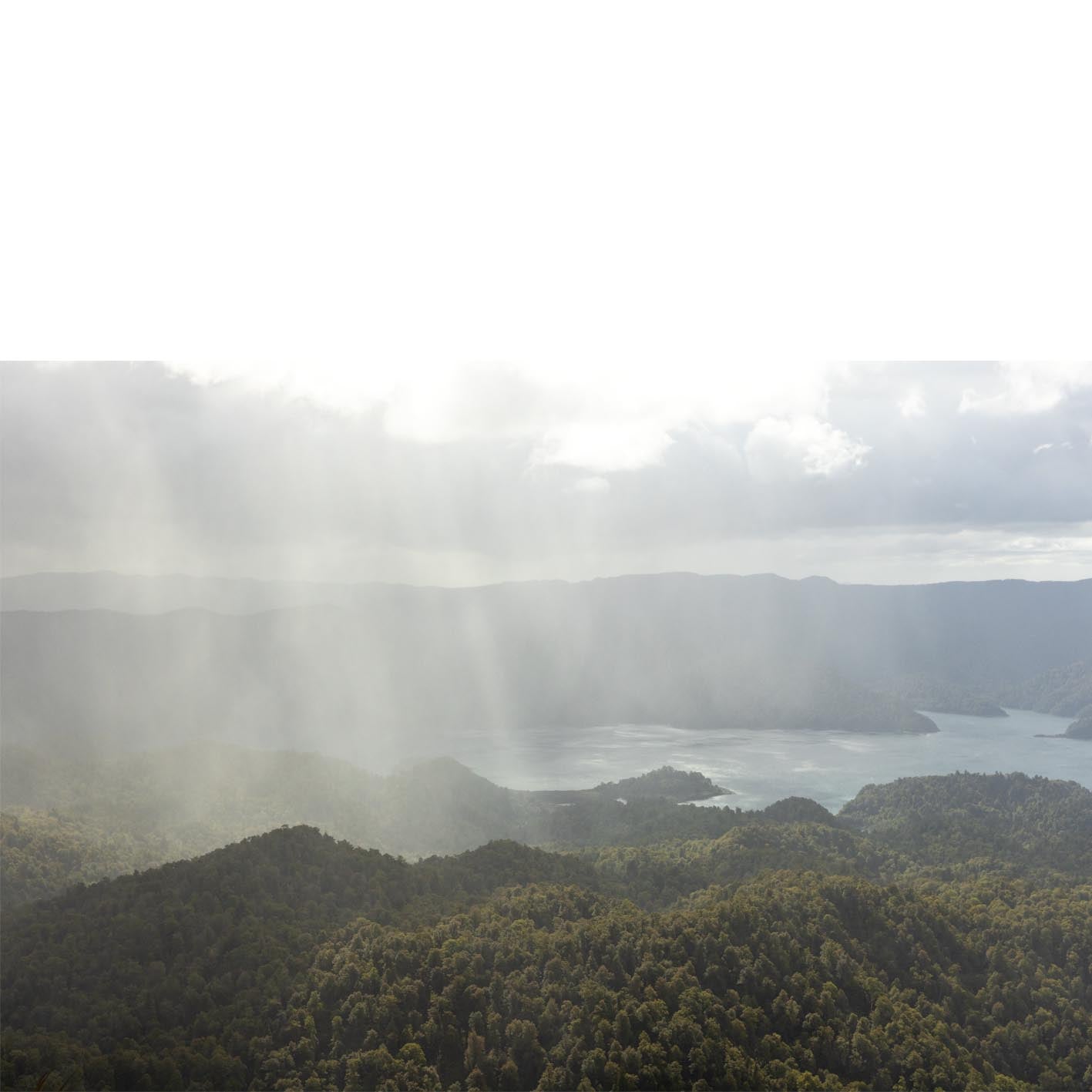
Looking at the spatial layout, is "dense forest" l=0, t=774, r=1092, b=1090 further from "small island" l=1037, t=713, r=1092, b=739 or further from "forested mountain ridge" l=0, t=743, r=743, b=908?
"small island" l=1037, t=713, r=1092, b=739

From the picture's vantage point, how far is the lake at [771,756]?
4288 centimetres

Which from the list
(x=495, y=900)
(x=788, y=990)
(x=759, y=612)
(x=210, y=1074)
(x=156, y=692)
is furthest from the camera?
(x=759, y=612)

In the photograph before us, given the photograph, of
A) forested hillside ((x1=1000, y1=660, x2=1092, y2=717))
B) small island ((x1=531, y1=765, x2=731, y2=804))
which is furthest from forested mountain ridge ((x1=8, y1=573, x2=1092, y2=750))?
small island ((x1=531, y1=765, x2=731, y2=804))

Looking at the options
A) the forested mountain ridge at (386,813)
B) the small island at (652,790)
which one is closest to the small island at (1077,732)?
the forested mountain ridge at (386,813)

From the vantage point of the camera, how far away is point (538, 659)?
6575 centimetres

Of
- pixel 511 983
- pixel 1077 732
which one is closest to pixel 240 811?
pixel 511 983

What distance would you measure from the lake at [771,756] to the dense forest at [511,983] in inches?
948

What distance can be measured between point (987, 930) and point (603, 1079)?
9.40 m

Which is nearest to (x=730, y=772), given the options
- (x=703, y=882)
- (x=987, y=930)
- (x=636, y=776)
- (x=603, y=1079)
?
(x=636, y=776)

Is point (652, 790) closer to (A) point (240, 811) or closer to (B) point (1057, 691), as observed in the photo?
(A) point (240, 811)

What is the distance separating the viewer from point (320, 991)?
10555 millimetres

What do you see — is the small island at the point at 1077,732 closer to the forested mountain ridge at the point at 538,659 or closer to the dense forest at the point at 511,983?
the forested mountain ridge at the point at 538,659

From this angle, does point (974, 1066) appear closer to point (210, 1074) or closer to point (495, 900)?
point (495, 900)

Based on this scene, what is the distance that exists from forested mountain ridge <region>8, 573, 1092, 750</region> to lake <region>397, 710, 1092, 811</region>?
163 inches
